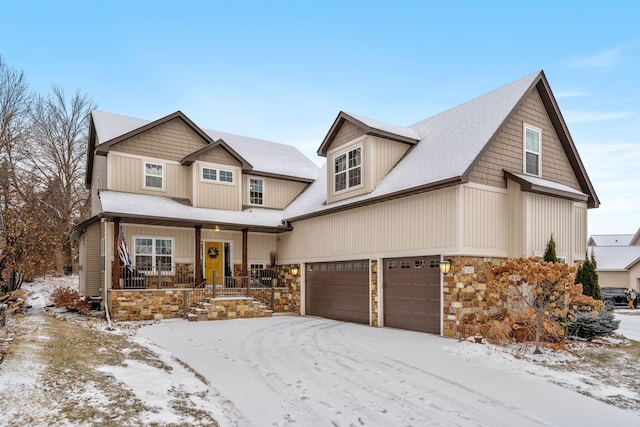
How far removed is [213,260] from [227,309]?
10.7 feet

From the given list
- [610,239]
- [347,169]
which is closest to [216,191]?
[347,169]

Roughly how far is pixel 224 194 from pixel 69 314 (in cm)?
757

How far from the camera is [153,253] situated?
56.2 feet

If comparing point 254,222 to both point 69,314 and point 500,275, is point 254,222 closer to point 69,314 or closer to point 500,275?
point 69,314

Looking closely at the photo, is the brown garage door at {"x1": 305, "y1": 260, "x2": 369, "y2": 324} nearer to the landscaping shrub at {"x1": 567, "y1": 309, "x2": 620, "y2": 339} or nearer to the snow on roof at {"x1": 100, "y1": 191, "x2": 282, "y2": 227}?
the snow on roof at {"x1": 100, "y1": 191, "x2": 282, "y2": 227}

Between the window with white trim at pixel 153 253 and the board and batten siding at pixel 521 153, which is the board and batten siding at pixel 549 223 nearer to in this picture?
the board and batten siding at pixel 521 153

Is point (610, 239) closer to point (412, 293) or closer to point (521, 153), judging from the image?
point (521, 153)

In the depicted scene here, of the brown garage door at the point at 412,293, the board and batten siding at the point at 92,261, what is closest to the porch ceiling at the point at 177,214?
the board and batten siding at the point at 92,261

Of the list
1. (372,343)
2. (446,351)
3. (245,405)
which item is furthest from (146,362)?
(446,351)

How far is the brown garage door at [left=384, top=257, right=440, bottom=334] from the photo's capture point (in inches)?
486

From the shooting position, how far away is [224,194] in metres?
19.4

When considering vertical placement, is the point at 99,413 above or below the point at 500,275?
below

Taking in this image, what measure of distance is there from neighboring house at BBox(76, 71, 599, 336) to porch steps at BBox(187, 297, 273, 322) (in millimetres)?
1850

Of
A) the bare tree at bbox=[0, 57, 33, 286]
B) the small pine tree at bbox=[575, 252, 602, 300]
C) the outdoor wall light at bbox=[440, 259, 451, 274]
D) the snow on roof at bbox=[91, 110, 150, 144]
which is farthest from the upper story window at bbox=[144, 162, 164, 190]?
the small pine tree at bbox=[575, 252, 602, 300]
